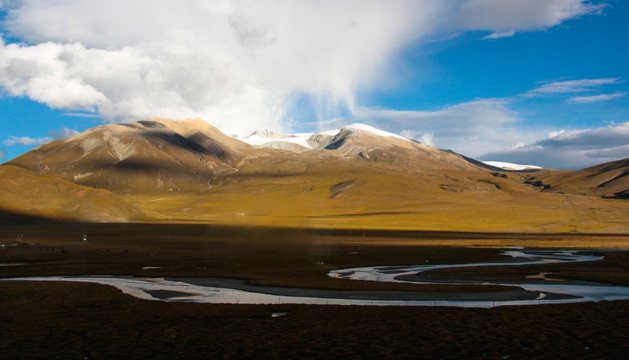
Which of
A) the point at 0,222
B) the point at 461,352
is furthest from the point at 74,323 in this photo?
the point at 0,222

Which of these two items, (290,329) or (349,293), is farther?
(349,293)

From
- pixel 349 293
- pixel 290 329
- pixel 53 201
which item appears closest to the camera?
pixel 290 329

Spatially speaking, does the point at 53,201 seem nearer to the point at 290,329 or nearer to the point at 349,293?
the point at 349,293

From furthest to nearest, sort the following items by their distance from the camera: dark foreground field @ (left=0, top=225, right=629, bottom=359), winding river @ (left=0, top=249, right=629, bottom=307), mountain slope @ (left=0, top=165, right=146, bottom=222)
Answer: mountain slope @ (left=0, top=165, right=146, bottom=222) < winding river @ (left=0, top=249, right=629, bottom=307) < dark foreground field @ (left=0, top=225, right=629, bottom=359)

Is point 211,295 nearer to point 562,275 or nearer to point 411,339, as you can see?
point 411,339

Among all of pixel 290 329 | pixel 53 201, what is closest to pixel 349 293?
pixel 290 329

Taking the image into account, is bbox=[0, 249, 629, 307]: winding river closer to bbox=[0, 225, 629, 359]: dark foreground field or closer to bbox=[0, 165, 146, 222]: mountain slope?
bbox=[0, 225, 629, 359]: dark foreground field

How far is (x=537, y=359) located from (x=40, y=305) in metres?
26.9

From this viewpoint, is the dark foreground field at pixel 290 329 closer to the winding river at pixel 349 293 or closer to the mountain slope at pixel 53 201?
the winding river at pixel 349 293

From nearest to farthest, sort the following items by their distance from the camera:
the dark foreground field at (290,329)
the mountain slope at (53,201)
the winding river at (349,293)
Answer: the dark foreground field at (290,329)
the winding river at (349,293)
the mountain slope at (53,201)

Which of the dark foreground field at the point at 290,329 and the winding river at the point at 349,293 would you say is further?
the winding river at the point at 349,293

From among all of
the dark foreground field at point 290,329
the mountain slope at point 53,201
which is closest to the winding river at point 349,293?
the dark foreground field at point 290,329

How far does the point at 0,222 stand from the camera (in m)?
133

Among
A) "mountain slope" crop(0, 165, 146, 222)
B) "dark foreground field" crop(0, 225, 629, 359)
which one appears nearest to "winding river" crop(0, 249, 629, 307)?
"dark foreground field" crop(0, 225, 629, 359)
